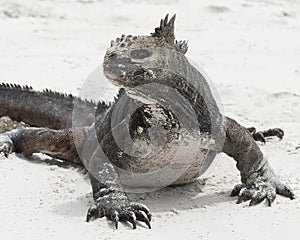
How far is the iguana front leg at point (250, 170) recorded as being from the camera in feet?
13.7

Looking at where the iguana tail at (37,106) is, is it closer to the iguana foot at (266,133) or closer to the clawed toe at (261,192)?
the iguana foot at (266,133)

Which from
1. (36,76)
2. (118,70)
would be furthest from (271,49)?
(118,70)

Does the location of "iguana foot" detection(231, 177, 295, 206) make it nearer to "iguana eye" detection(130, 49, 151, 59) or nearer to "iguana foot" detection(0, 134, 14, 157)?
"iguana eye" detection(130, 49, 151, 59)

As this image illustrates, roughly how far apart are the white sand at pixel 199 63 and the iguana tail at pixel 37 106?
1.86ft

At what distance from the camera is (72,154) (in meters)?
4.88

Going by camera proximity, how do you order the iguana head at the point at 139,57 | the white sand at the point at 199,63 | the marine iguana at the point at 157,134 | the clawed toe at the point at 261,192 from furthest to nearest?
the clawed toe at the point at 261,192 → the white sand at the point at 199,63 → the marine iguana at the point at 157,134 → the iguana head at the point at 139,57

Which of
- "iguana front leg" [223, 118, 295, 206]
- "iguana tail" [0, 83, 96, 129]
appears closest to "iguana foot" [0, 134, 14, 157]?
"iguana tail" [0, 83, 96, 129]

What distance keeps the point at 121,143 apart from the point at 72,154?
0.86 m

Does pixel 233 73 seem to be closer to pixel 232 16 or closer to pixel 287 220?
pixel 232 16

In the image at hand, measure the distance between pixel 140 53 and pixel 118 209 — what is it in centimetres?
79

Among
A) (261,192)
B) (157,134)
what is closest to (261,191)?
(261,192)

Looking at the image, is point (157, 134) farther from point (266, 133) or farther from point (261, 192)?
point (266, 133)

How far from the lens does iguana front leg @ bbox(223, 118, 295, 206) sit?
417 centimetres

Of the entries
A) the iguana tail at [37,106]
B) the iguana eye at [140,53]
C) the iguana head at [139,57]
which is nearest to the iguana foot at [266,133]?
the iguana tail at [37,106]
